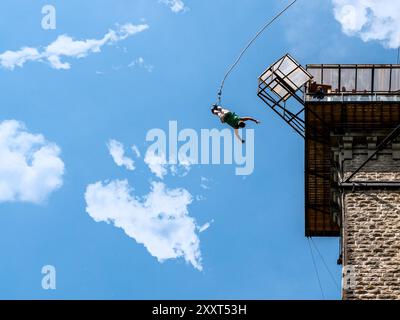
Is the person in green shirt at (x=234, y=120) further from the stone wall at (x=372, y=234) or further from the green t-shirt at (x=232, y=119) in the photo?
the stone wall at (x=372, y=234)

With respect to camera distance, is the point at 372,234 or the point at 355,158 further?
the point at 355,158

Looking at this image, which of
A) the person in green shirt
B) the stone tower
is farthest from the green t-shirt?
the stone tower

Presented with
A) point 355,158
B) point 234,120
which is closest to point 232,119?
point 234,120

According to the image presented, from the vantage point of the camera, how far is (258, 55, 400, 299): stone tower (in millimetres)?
29156

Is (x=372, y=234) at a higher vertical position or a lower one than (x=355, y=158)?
lower

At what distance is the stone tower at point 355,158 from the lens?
1148 inches

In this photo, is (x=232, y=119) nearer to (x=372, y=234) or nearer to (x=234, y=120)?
(x=234, y=120)

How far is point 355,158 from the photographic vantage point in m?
32.7

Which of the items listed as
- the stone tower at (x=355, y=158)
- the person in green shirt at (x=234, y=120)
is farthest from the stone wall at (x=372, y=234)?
the person in green shirt at (x=234, y=120)
